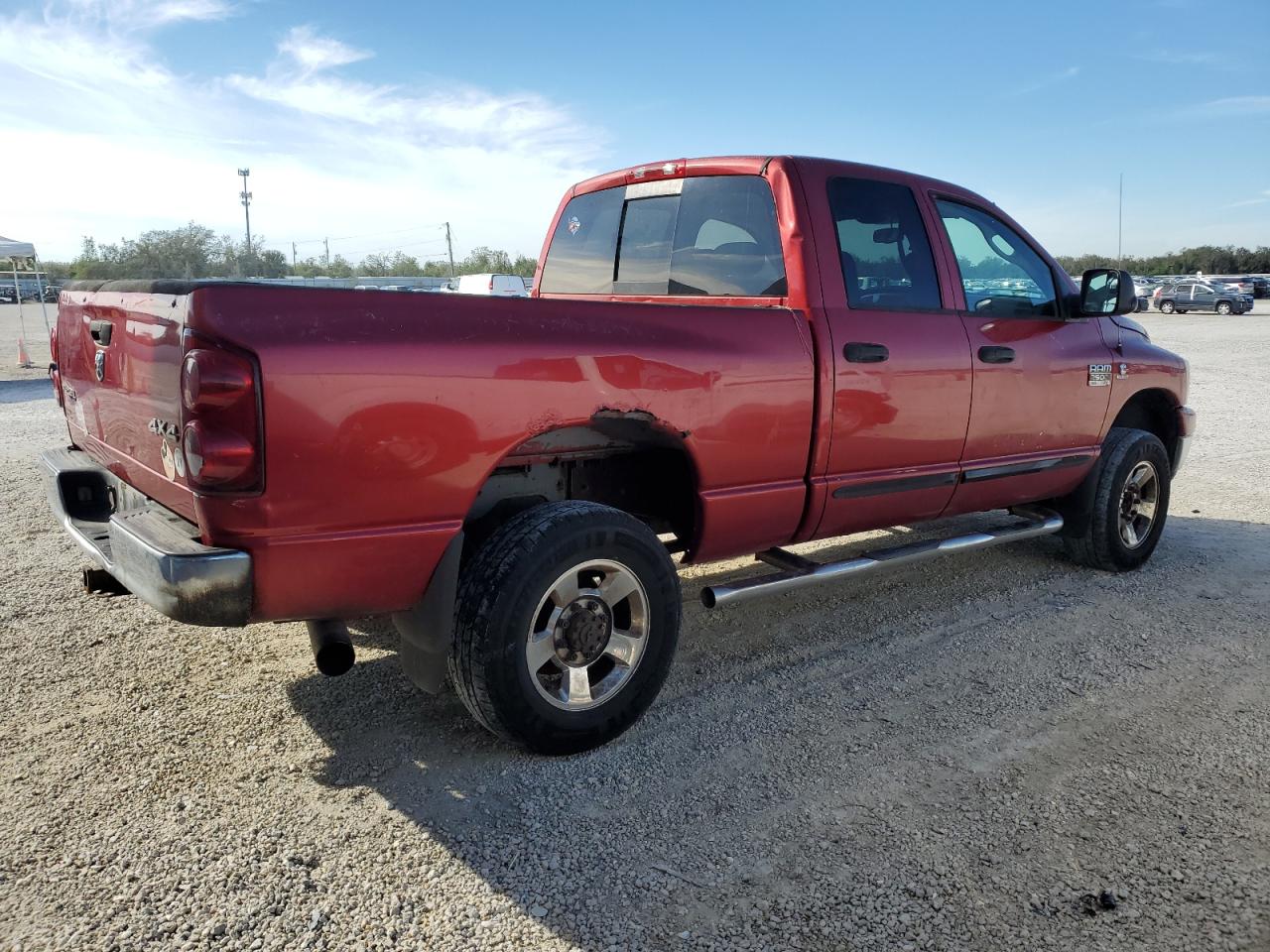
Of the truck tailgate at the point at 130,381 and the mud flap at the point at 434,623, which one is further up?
the truck tailgate at the point at 130,381

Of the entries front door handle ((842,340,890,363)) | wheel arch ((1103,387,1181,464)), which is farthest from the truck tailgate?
wheel arch ((1103,387,1181,464))

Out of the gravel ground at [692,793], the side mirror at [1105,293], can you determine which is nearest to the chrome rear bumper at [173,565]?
the gravel ground at [692,793]

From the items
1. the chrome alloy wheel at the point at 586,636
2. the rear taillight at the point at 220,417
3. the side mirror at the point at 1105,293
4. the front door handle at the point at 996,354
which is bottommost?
the chrome alloy wheel at the point at 586,636

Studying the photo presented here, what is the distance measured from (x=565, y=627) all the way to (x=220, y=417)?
1.30 metres

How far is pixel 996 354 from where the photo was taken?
14.7 feet

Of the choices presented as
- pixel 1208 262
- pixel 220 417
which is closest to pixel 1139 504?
pixel 220 417

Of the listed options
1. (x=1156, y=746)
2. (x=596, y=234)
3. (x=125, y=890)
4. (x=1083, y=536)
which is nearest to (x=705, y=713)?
(x=1156, y=746)

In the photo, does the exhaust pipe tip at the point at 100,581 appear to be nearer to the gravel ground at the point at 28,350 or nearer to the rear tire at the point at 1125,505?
the rear tire at the point at 1125,505

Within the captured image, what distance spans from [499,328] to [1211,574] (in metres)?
4.55

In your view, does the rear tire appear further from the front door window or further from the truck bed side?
the truck bed side

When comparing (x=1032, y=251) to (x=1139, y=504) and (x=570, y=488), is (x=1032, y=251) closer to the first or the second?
(x=1139, y=504)

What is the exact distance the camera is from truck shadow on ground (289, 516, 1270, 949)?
262 centimetres

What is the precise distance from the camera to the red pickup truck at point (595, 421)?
266 cm

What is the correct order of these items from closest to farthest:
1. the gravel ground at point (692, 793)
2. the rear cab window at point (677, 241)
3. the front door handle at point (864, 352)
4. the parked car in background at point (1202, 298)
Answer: the gravel ground at point (692, 793) → the front door handle at point (864, 352) → the rear cab window at point (677, 241) → the parked car in background at point (1202, 298)
